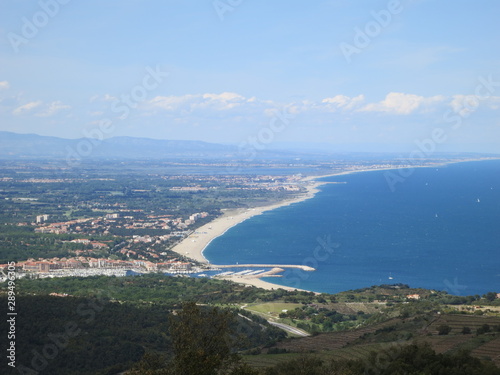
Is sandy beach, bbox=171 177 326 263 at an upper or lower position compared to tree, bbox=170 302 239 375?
lower

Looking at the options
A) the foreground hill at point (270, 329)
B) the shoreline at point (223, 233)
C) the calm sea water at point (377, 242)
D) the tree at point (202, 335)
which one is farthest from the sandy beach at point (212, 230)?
the tree at point (202, 335)

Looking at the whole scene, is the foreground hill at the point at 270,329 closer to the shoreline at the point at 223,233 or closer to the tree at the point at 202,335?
the tree at the point at 202,335

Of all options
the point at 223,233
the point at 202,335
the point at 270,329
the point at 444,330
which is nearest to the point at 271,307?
the point at 270,329

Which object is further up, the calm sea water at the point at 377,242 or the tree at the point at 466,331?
the tree at the point at 466,331

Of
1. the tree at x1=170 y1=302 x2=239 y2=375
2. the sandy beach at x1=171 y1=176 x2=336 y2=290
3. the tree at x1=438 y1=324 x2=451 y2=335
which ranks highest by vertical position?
the tree at x1=170 y1=302 x2=239 y2=375

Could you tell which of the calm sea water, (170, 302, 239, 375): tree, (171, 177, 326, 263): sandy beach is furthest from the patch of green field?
(170, 302, 239, 375): tree

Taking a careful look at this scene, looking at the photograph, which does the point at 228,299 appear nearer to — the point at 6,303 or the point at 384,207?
the point at 6,303

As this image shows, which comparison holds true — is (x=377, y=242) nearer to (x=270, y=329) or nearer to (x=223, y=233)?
(x=223, y=233)

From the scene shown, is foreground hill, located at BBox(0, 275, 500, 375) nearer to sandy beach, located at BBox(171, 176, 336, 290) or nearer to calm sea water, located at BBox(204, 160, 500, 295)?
sandy beach, located at BBox(171, 176, 336, 290)
